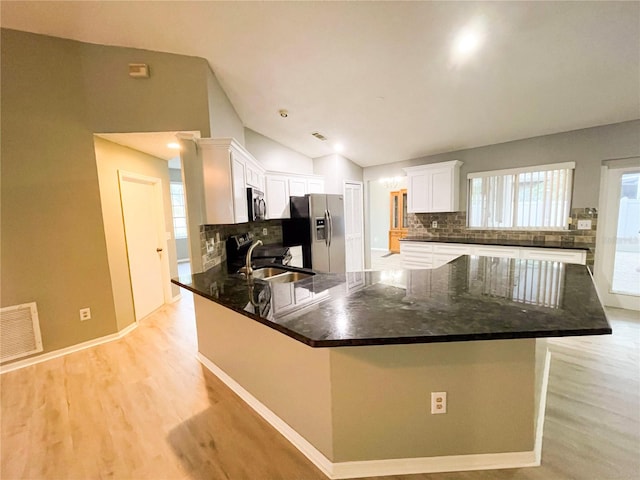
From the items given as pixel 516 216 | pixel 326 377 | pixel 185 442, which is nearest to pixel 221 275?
pixel 185 442

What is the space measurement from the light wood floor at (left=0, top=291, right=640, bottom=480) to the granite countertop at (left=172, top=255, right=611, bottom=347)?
0.88 meters

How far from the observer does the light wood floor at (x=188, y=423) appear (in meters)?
1.50

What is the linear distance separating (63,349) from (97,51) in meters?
3.09

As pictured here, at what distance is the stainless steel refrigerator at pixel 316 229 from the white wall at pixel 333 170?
40 cm

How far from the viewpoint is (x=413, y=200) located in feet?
16.3

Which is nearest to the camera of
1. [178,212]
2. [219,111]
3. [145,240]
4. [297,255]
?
[219,111]

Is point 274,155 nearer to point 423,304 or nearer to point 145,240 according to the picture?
point 145,240

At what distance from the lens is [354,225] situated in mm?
5766

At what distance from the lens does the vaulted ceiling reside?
202 centimetres

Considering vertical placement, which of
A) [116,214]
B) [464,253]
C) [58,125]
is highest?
[58,125]

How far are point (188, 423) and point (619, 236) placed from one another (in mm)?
5350

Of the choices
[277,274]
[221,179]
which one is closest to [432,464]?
[277,274]

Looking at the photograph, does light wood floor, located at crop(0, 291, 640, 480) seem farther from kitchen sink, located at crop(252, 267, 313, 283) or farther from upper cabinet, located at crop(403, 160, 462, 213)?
upper cabinet, located at crop(403, 160, 462, 213)

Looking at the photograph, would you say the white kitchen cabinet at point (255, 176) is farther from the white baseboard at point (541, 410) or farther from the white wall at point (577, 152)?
the white wall at point (577, 152)
